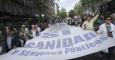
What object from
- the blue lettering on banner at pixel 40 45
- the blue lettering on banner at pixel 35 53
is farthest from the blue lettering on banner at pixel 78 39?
the blue lettering on banner at pixel 40 45

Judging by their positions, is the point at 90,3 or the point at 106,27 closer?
the point at 106,27

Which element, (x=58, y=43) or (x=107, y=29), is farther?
(x=107, y=29)

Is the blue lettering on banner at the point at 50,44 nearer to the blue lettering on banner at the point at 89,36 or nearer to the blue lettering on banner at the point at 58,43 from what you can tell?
the blue lettering on banner at the point at 58,43

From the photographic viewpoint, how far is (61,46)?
1205 centimetres

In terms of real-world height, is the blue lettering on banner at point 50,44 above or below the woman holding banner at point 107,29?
below

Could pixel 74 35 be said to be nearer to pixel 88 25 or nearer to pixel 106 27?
pixel 106 27

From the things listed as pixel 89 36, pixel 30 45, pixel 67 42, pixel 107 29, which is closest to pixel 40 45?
pixel 30 45

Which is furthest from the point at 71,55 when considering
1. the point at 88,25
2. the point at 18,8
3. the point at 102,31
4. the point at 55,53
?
the point at 18,8

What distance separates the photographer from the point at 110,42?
12641 mm

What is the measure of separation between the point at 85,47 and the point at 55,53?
108 centimetres

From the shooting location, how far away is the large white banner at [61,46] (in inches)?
448

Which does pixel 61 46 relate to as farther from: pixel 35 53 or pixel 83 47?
pixel 35 53

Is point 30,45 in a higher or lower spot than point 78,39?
lower

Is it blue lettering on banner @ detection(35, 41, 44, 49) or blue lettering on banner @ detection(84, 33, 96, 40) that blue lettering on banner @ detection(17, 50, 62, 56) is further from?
blue lettering on banner @ detection(84, 33, 96, 40)
